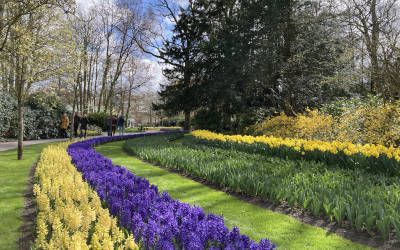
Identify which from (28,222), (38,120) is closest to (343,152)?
(28,222)

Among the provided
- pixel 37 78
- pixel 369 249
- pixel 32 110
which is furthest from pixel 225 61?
pixel 369 249

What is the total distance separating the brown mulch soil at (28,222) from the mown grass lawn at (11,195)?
59 millimetres

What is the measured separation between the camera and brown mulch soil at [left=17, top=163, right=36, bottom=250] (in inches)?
181

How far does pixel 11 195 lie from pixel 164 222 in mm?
4472

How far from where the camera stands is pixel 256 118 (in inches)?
746

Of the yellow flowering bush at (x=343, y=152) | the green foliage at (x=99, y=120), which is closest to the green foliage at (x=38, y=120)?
the green foliage at (x=99, y=120)

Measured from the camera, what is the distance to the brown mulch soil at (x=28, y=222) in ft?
15.1

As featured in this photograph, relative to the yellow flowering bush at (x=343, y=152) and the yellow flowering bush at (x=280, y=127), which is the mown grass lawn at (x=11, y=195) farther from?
the yellow flowering bush at (x=280, y=127)

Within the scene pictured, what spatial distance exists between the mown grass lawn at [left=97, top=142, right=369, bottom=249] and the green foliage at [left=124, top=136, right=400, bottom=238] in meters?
→ 0.29

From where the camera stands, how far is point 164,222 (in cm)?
398

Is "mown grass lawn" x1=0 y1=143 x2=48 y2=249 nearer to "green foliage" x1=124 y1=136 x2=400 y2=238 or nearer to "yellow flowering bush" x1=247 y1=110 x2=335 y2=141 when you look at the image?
"green foliage" x1=124 y1=136 x2=400 y2=238

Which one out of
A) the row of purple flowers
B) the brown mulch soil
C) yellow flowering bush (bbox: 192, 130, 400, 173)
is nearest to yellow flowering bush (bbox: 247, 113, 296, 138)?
yellow flowering bush (bbox: 192, 130, 400, 173)

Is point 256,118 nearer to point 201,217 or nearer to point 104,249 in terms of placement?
point 201,217

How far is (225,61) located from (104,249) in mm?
17366
